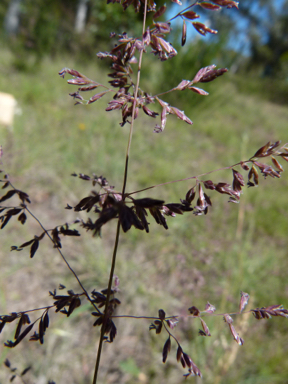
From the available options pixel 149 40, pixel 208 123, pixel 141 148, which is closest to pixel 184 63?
pixel 208 123

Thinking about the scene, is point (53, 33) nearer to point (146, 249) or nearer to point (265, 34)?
point (146, 249)

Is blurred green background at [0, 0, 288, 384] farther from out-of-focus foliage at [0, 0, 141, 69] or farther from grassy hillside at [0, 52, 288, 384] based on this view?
out-of-focus foliage at [0, 0, 141, 69]

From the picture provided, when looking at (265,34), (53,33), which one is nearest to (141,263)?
(53,33)

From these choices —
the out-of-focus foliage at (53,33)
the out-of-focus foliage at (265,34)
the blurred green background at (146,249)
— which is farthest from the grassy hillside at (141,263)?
the out-of-focus foliage at (265,34)

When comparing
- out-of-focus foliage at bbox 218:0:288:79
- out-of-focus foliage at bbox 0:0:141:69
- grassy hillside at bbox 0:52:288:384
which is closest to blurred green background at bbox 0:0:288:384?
grassy hillside at bbox 0:52:288:384

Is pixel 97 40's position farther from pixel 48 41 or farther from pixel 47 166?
pixel 47 166

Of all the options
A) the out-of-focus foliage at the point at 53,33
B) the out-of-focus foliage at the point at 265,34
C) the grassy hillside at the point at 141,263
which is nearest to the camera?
the grassy hillside at the point at 141,263

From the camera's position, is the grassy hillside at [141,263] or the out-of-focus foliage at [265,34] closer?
the grassy hillside at [141,263]

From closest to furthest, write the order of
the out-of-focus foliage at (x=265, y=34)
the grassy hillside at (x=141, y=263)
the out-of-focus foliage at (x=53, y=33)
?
the grassy hillside at (x=141, y=263)
the out-of-focus foliage at (x=53, y=33)
the out-of-focus foliage at (x=265, y=34)

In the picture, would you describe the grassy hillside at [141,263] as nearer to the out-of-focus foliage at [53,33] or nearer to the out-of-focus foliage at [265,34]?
the out-of-focus foliage at [53,33]
